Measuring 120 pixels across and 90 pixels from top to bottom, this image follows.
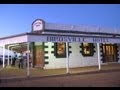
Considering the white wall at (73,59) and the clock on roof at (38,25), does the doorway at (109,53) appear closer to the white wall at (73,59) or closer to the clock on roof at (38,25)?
the white wall at (73,59)

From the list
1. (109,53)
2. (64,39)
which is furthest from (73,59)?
(64,39)

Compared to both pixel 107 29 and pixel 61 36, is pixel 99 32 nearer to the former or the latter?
pixel 107 29

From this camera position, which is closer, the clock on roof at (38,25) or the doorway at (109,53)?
the clock on roof at (38,25)

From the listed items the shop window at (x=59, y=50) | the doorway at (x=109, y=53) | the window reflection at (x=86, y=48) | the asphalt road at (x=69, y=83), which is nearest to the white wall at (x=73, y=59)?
the shop window at (x=59, y=50)

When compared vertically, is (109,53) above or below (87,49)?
below

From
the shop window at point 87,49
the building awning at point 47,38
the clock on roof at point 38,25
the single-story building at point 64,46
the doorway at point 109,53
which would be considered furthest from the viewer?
the doorway at point 109,53

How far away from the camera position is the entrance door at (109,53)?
2848cm

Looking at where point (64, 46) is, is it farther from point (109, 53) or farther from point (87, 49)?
point (109, 53)

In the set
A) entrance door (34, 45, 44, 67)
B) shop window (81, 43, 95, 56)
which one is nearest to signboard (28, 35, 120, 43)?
shop window (81, 43, 95, 56)

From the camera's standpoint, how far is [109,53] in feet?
95.0

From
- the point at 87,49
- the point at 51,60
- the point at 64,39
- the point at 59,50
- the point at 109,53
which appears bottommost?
the point at 51,60

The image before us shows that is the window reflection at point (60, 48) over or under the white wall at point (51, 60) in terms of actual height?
over
